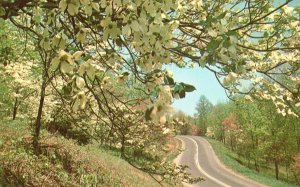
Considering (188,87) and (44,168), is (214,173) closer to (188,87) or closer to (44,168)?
(44,168)

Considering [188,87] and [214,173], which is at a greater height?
[188,87]

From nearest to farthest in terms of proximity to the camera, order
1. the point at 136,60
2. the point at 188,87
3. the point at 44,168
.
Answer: the point at 188,87, the point at 136,60, the point at 44,168

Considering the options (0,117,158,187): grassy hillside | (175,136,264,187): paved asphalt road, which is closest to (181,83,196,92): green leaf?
(0,117,158,187): grassy hillside

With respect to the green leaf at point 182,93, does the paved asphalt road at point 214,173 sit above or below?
below

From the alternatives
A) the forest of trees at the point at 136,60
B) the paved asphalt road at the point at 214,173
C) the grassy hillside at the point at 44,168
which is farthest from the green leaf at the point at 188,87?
the paved asphalt road at the point at 214,173

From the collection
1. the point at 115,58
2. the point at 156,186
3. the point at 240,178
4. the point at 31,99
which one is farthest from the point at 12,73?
the point at 240,178

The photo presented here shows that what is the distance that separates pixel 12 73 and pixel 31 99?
10.2 ft

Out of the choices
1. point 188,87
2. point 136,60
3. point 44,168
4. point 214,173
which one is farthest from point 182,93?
point 214,173

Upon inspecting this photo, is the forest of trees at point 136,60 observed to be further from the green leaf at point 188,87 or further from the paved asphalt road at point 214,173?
the paved asphalt road at point 214,173

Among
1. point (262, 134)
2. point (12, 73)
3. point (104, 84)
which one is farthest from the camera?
point (262, 134)

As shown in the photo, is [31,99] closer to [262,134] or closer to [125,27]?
[125,27]

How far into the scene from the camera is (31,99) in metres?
18.6

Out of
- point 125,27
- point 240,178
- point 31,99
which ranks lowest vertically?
point 240,178

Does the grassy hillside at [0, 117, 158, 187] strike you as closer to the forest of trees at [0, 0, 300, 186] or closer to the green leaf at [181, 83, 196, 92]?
the forest of trees at [0, 0, 300, 186]
